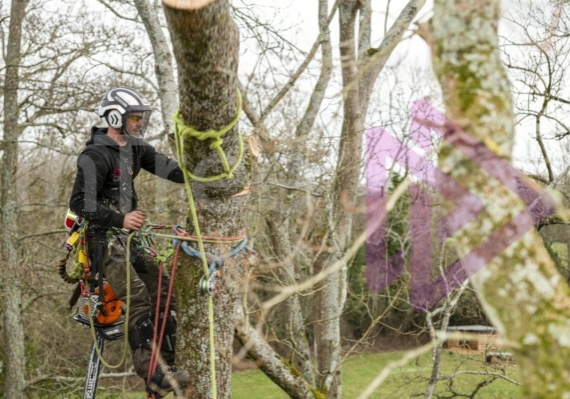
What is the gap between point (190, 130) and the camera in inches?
99.6

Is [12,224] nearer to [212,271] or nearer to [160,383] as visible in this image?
[160,383]

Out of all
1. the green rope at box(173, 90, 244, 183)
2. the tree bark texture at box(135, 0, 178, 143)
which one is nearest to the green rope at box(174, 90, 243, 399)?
the green rope at box(173, 90, 244, 183)

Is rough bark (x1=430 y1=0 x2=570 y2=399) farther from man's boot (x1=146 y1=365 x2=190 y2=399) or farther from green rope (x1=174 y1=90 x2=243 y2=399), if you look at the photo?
man's boot (x1=146 y1=365 x2=190 y2=399)

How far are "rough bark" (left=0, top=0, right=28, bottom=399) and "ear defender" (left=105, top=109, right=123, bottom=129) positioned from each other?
764cm

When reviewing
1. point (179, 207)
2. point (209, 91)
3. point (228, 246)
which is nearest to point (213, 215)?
point (228, 246)

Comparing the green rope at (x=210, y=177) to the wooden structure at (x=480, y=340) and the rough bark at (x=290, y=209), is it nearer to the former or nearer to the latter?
the wooden structure at (x=480, y=340)

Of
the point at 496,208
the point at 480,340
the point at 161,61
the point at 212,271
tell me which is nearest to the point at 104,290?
the point at 212,271

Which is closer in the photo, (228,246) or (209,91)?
(209,91)

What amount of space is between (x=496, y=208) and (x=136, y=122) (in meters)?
3.00

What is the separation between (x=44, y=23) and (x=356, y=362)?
18.0 metres

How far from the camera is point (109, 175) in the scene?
401 centimetres

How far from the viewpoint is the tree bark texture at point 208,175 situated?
7.18 feet

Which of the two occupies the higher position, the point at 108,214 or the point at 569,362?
the point at 108,214

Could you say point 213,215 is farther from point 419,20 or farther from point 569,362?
point 569,362
